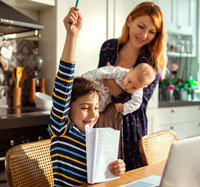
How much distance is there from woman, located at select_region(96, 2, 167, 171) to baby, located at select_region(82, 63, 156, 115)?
4cm

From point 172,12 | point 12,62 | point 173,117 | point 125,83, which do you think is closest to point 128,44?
point 125,83

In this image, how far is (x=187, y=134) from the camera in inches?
142

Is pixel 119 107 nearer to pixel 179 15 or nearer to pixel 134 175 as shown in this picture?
pixel 134 175

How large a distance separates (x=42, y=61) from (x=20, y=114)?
0.68 meters

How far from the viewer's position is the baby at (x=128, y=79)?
1878mm

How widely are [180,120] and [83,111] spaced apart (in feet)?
8.33

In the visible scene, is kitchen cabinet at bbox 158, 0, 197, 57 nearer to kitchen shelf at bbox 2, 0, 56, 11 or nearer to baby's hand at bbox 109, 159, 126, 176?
kitchen shelf at bbox 2, 0, 56, 11

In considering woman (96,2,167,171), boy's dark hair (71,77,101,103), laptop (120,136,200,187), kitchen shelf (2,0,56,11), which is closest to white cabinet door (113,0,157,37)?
kitchen shelf (2,0,56,11)

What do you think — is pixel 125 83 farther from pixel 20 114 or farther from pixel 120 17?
pixel 120 17

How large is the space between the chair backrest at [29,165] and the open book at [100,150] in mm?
303

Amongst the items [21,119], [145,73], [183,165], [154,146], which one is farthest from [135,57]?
[183,165]

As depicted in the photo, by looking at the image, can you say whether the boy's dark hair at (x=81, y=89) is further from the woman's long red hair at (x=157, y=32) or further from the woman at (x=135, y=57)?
the woman's long red hair at (x=157, y=32)

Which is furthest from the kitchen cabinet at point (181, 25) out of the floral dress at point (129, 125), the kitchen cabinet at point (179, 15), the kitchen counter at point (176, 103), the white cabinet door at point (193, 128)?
the floral dress at point (129, 125)

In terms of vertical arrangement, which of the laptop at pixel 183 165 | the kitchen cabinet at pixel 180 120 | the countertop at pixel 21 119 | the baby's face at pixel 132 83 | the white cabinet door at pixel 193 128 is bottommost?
the white cabinet door at pixel 193 128
